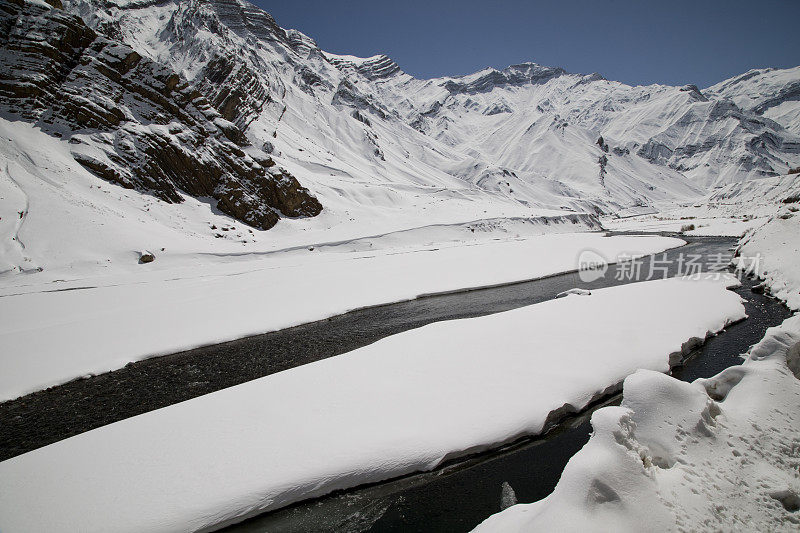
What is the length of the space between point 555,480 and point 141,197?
124ft

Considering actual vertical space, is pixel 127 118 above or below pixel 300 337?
above

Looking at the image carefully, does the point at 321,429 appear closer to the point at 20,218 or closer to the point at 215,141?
the point at 20,218

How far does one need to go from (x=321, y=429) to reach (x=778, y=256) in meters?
24.5

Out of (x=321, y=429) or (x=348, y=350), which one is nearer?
(x=321, y=429)

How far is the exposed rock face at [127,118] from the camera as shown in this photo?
32250 mm

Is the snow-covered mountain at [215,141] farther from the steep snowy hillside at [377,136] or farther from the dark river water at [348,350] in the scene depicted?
the dark river water at [348,350]

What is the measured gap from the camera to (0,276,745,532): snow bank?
5.50 meters

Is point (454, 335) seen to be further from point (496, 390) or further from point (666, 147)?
point (666, 147)

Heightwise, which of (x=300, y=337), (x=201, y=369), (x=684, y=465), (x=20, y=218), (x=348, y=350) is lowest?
(x=201, y=369)

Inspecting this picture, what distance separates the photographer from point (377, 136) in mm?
101750

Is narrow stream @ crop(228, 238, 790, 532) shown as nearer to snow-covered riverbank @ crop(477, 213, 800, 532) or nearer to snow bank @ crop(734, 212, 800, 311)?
snow-covered riverbank @ crop(477, 213, 800, 532)

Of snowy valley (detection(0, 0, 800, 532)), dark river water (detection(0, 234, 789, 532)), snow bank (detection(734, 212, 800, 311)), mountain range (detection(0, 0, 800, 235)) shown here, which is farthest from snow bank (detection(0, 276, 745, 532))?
mountain range (detection(0, 0, 800, 235))

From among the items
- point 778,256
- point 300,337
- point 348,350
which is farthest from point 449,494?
point 778,256

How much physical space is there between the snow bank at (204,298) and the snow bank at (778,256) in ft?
23.0
